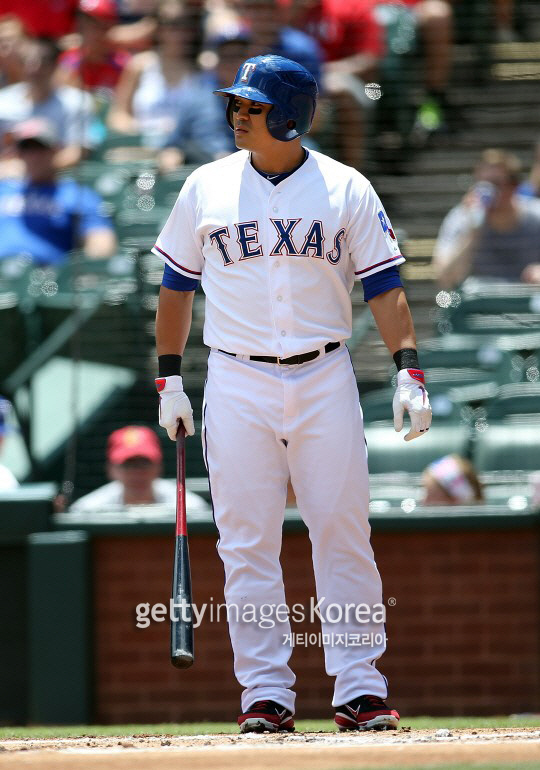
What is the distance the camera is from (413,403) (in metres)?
4.11

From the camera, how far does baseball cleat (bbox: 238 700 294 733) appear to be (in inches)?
159

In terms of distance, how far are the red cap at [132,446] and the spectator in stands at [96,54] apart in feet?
10.1

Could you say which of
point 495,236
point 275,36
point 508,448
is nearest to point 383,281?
point 508,448

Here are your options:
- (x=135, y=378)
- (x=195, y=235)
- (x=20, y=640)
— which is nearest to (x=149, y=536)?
(x=20, y=640)

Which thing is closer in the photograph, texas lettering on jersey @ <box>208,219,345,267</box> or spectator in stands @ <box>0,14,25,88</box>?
texas lettering on jersey @ <box>208,219,345,267</box>

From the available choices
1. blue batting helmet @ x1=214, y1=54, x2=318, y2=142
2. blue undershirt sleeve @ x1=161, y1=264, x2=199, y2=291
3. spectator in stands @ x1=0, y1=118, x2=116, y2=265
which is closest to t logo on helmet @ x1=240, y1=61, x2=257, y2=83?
blue batting helmet @ x1=214, y1=54, x2=318, y2=142

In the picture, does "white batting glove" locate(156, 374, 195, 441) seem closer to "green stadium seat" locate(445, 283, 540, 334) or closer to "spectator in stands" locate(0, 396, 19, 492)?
"spectator in stands" locate(0, 396, 19, 492)

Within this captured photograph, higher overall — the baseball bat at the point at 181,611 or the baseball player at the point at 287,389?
the baseball player at the point at 287,389

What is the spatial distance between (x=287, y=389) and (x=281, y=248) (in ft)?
1.31

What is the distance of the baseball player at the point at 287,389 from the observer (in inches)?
161

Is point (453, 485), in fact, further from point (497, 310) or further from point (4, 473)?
point (4, 473)

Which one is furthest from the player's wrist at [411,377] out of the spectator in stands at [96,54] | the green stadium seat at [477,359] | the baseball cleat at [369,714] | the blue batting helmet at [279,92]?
the spectator in stands at [96,54]

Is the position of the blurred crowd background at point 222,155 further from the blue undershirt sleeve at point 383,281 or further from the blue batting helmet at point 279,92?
the blue batting helmet at point 279,92

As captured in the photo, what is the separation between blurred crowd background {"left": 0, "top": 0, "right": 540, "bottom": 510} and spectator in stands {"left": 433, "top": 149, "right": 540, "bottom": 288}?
1cm
